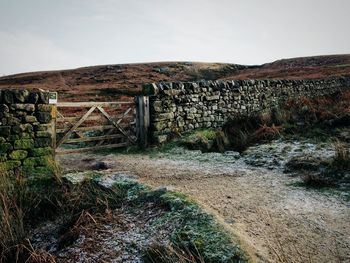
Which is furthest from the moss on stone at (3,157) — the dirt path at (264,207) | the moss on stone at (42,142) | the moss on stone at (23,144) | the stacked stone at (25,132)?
the dirt path at (264,207)

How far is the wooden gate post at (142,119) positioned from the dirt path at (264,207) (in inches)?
71.5

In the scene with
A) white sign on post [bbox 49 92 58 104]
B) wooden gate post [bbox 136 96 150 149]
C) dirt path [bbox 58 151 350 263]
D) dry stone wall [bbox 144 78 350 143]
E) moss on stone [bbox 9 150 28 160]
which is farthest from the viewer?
dry stone wall [bbox 144 78 350 143]

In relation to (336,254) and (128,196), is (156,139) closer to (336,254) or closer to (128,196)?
(128,196)

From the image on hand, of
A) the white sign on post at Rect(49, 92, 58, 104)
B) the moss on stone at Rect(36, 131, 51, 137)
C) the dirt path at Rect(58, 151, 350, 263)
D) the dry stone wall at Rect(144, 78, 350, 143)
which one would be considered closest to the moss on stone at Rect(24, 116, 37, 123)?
the moss on stone at Rect(36, 131, 51, 137)

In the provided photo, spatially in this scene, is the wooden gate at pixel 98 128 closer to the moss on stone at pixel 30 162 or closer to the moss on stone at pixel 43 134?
the moss on stone at pixel 43 134

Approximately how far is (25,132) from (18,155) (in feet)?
1.62

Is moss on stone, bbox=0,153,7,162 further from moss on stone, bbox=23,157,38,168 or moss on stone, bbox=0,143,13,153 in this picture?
moss on stone, bbox=23,157,38,168

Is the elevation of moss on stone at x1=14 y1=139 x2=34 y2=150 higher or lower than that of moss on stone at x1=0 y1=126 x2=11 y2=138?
lower

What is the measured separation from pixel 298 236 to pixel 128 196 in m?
2.75

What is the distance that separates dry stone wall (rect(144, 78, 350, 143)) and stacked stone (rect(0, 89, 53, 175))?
341 cm

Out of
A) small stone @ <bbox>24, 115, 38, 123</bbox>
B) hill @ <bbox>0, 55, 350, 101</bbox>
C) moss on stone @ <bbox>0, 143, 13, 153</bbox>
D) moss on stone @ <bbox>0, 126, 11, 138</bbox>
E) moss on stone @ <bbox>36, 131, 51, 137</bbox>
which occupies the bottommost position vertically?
moss on stone @ <bbox>0, 143, 13, 153</bbox>

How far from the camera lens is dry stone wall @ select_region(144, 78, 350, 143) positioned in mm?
9945

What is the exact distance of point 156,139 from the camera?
977cm

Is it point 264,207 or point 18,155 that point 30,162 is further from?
point 264,207
